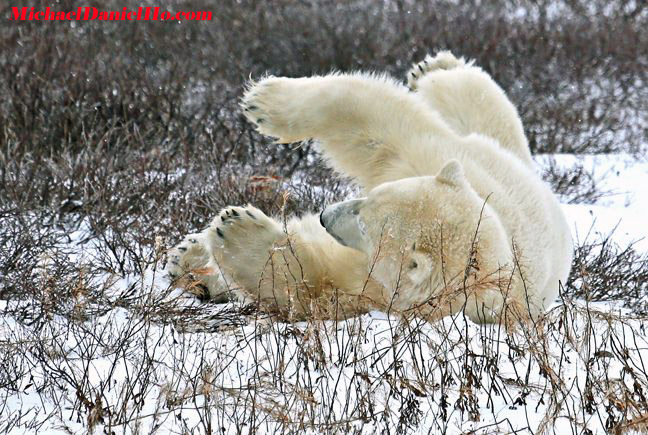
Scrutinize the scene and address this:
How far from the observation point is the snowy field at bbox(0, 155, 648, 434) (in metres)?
2.29

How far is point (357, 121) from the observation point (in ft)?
11.9

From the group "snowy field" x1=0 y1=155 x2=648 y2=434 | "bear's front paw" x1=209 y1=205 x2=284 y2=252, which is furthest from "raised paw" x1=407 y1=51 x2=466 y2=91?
"snowy field" x1=0 y1=155 x2=648 y2=434

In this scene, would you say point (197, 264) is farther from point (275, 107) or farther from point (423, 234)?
point (423, 234)

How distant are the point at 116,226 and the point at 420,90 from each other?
63.3 inches

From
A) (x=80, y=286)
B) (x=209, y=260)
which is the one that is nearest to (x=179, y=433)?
(x=80, y=286)

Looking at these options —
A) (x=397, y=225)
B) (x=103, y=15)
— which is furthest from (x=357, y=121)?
(x=103, y=15)

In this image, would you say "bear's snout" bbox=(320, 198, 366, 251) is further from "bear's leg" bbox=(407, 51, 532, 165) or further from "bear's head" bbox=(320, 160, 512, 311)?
"bear's leg" bbox=(407, 51, 532, 165)

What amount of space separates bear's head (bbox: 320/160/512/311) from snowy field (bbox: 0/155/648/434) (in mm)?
158

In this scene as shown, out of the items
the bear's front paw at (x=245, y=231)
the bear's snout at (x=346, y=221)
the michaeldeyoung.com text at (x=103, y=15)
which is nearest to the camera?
the bear's snout at (x=346, y=221)

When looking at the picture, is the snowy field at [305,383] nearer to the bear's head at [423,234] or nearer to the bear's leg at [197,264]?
the bear's head at [423,234]

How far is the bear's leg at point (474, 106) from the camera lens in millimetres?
4270

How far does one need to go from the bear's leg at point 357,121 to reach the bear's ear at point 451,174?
48 cm

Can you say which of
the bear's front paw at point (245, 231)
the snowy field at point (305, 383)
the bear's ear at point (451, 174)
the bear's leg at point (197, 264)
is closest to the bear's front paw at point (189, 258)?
the bear's leg at point (197, 264)

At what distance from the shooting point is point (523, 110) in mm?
8789
